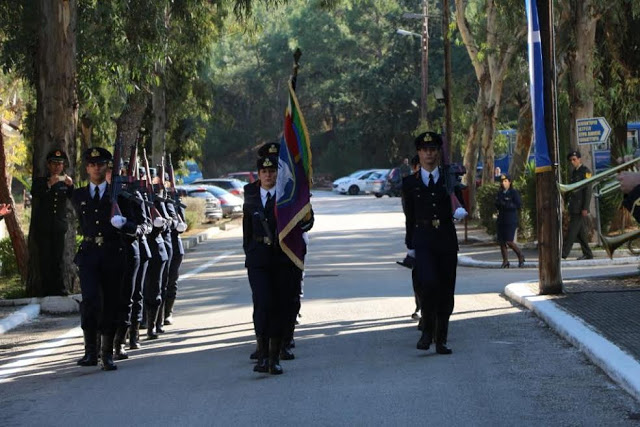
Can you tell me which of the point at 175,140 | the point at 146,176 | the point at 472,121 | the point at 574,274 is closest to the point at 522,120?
the point at 472,121

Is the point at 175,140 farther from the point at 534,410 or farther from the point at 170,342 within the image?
the point at 534,410

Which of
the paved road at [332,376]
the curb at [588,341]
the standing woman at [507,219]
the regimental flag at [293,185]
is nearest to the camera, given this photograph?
the paved road at [332,376]

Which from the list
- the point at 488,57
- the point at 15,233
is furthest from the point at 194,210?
the point at 15,233

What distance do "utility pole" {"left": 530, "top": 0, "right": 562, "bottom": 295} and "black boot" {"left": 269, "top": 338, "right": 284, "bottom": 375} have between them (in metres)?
6.18

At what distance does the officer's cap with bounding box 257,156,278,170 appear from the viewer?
10.6 meters

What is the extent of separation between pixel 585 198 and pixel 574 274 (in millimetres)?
2217

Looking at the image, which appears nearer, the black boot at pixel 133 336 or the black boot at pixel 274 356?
the black boot at pixel 274 356

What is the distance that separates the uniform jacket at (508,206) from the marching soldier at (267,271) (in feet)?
39.3

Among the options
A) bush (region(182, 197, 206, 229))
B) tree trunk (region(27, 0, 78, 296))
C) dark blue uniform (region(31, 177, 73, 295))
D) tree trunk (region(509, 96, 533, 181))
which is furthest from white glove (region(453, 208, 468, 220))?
bush (region(182, 197, 206, 229))

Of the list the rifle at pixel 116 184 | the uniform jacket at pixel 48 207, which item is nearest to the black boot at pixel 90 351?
the rifle at pixel 116 184

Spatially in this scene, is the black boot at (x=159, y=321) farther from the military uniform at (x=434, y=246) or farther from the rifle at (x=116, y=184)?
the military uniform at (x=434, y=246)

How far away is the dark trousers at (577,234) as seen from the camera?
22047 mm

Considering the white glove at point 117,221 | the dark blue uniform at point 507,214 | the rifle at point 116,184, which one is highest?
the rifle at point 116,184

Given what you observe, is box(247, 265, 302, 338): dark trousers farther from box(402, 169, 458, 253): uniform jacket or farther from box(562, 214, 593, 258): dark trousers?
box(562, 214, 593, 258): dark trousers
